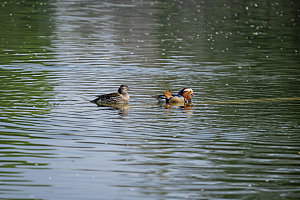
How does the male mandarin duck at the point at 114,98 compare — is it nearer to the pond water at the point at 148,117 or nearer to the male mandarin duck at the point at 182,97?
the pond water at the point at 148,117

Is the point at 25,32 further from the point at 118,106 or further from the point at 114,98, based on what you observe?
the point at 118,106

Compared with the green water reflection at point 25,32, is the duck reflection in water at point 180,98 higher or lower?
lower

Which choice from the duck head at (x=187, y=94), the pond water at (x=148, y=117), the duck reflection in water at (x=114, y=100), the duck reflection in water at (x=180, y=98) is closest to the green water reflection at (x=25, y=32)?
the pond water at (x=148, y=117)

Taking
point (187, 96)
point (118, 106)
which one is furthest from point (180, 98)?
point (118, 106)

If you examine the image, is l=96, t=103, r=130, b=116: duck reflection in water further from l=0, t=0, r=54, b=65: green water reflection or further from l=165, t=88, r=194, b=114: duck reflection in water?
l=0, t=0, r=54, b=65: green water reflection

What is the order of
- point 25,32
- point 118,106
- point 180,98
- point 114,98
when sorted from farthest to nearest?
point 25,32, point 180,98, point 114,98, point 118,106

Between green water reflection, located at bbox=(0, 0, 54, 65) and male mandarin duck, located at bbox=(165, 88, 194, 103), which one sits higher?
green water reflection, located at bbox=(0, 0, 54, 65)

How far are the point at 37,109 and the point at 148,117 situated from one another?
283 centimetres

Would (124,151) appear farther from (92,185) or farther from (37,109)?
(37,109)

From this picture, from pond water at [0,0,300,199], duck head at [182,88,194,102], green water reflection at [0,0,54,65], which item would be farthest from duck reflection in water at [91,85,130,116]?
green water reflection at [0,0,54,65]

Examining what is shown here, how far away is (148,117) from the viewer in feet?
53.6

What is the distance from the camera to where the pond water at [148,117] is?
10945 millimetres

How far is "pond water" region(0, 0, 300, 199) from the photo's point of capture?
10945 millimetres

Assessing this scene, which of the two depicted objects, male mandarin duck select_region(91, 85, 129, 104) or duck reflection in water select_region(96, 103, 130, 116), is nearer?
duck reflection in water select_region(96, 103, 130, 116)
